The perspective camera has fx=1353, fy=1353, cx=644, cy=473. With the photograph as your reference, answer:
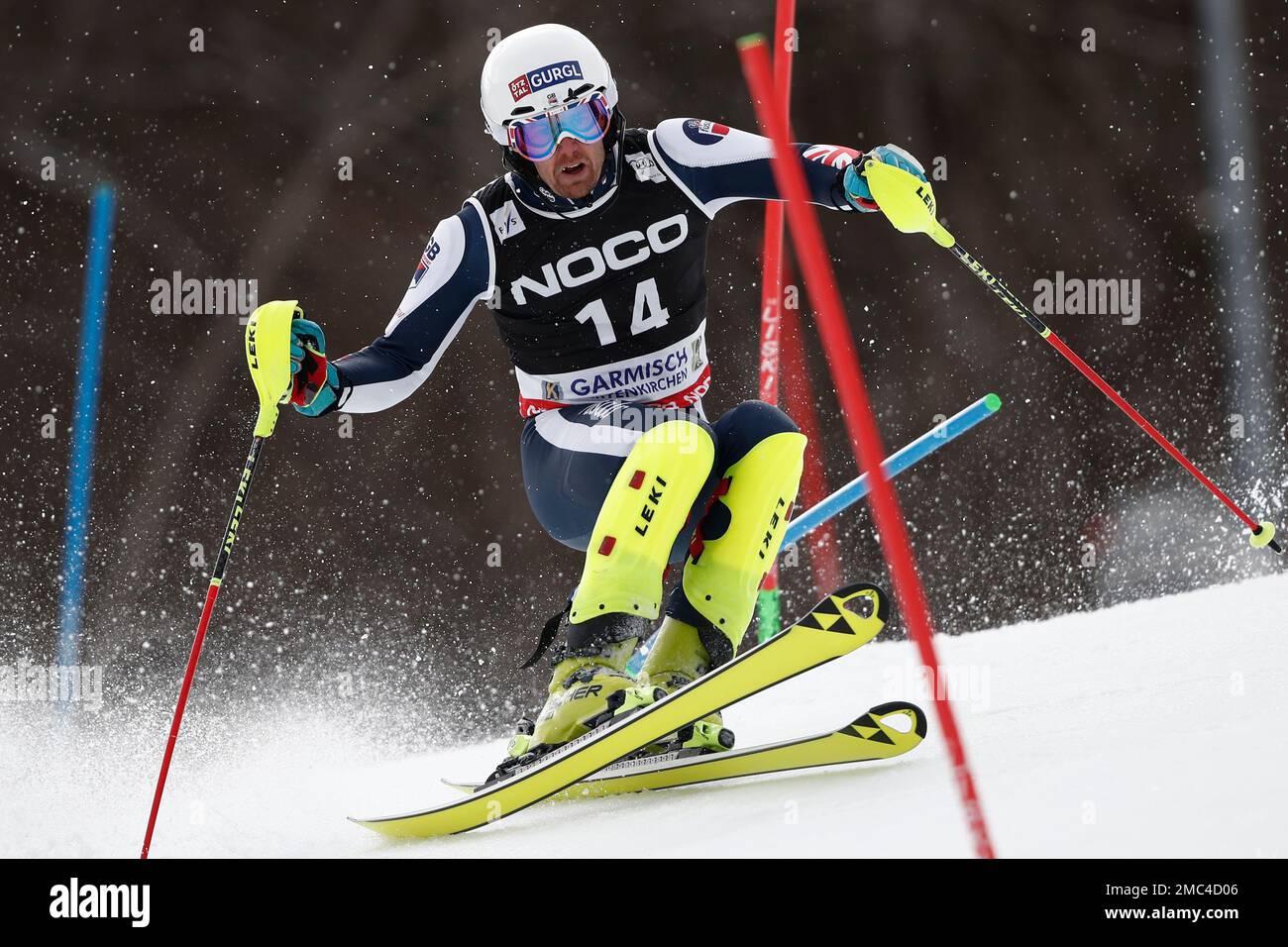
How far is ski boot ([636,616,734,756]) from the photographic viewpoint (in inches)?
96.0

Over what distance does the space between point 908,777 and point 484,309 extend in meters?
3.53

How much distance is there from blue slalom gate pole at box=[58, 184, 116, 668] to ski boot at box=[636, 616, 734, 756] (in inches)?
123

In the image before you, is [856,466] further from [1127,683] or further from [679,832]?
[679,832]

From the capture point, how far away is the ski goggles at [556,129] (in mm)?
2572

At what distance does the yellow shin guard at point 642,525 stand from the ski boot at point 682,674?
0.15 meters

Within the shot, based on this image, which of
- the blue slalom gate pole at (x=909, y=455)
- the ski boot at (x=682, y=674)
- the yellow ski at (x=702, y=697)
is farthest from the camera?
the blue slalom gate pole at (x=909, y=455)

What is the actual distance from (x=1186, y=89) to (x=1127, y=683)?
360 centimetres

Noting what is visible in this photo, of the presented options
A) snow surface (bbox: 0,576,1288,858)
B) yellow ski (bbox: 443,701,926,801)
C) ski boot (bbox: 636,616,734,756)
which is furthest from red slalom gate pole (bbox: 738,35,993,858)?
ski boot (bbox: 636,616,734,756)

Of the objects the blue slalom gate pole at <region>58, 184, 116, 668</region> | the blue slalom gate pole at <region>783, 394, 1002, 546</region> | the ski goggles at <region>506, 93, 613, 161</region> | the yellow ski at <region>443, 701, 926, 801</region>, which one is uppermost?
the blue slalom gate pole at <region>58, 184, 116, 668</region>

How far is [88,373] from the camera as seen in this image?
194 inches

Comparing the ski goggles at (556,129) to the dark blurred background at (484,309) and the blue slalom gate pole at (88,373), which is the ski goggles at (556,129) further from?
the blue slalom gate pole at (88,373)

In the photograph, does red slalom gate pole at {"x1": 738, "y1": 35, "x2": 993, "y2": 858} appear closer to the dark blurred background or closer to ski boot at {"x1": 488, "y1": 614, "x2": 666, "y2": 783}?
ski boot at {"x1": 488, "y1": 614, "x2": 666, "y2": 783}

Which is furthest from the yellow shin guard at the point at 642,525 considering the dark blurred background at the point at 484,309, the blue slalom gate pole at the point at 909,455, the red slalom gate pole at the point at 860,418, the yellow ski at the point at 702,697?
the dark blurred background at the point at 484,309

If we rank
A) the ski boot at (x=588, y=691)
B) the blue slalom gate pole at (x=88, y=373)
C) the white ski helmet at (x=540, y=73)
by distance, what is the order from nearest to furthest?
1. the ski boot at (x=588, y=691)
2. the white ski helmet at (x=540, y=73)
3. the blue slalom gate pole at (x=88, y=373)
